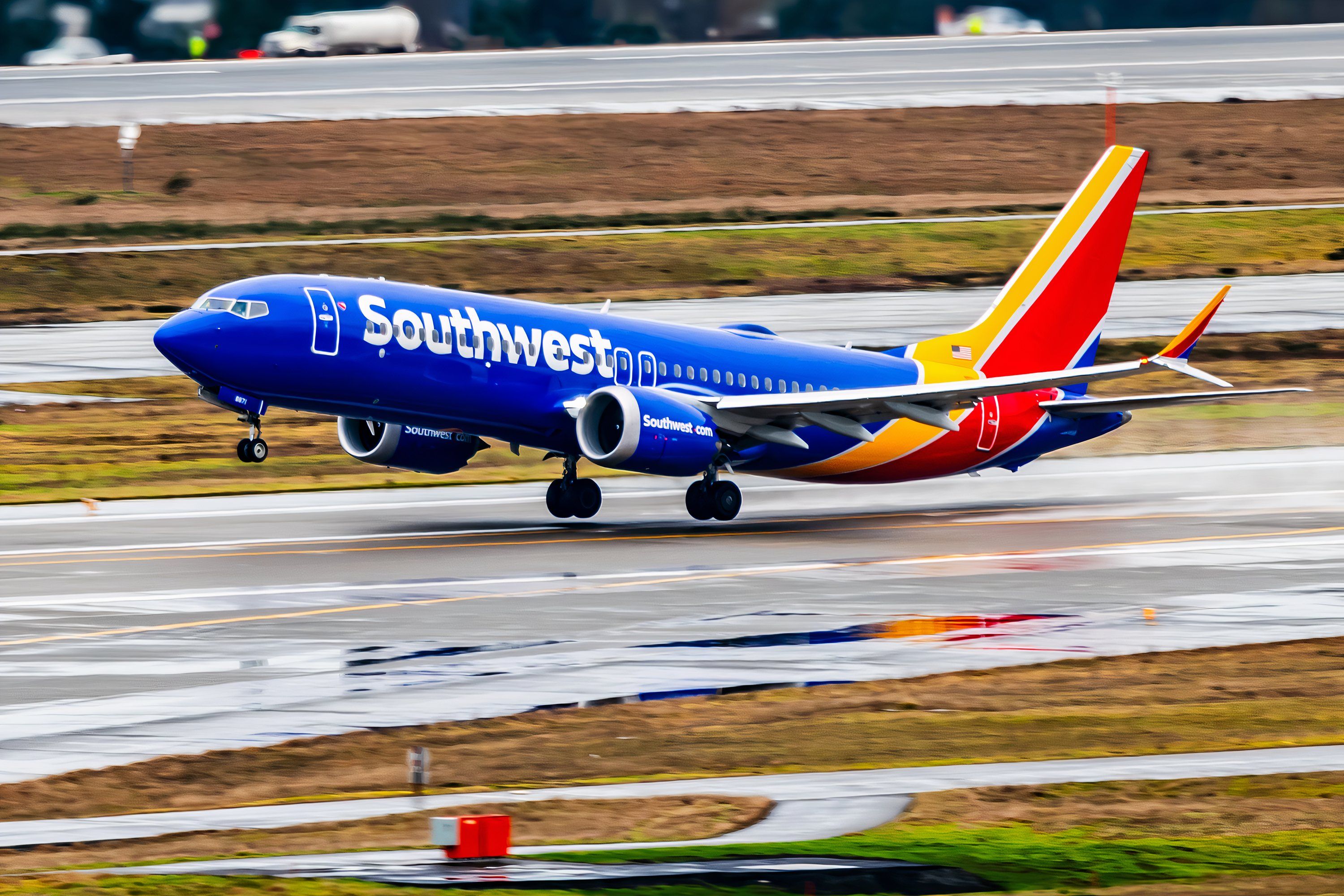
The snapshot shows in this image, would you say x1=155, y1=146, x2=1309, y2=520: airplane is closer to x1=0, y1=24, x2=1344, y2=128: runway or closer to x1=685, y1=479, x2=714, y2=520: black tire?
x1=685, y1=479, x2=714, y2=520: black tire

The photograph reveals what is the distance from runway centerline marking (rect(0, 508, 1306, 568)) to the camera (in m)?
32.8

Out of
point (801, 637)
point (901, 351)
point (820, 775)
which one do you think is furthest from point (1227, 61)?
point (820, 775)

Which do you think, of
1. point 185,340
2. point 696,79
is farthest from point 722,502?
point 696,79

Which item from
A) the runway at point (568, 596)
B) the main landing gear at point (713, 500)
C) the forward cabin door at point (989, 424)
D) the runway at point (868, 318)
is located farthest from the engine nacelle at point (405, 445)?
the runway at point (868, 318)

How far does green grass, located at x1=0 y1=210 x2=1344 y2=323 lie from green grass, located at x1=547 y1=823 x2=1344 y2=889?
1905 inches

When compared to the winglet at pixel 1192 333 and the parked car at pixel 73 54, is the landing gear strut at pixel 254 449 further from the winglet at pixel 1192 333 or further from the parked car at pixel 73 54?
the parked car at pixel 73 54

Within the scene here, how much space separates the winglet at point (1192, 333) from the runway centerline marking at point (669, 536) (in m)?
3.29

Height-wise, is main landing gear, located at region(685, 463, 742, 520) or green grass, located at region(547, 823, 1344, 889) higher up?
main landing gear, located at region(685, 463, 742, 520)

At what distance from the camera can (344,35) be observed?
100 m

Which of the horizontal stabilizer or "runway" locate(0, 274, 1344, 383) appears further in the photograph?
"runway" locate(0, 274, 1344, 383)

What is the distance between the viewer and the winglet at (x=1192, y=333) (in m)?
36.8

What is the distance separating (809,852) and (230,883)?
4.18 meters

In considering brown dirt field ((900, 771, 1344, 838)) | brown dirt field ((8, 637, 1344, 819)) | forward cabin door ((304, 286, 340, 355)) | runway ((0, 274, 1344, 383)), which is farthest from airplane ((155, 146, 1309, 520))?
brown dirt field ((900, 771, 1344, 838))

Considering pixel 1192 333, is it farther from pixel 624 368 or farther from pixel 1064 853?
pixel 1064 853
